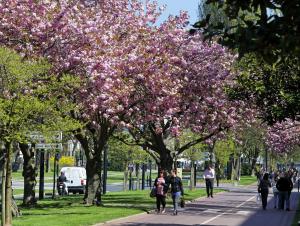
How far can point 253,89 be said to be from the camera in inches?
794

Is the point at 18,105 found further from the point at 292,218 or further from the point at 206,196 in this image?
the point at 206,196

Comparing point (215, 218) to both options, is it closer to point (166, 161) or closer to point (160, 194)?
point (160, 194)

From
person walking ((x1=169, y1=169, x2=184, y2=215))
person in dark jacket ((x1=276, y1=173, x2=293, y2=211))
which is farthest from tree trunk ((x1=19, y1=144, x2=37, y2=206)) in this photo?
person in dark jacket ((x1=276, y1=173, x2=293, y2=211))

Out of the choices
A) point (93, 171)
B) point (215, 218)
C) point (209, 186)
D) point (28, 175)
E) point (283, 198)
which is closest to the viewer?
point (215, 218)

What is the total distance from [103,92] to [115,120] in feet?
9.24

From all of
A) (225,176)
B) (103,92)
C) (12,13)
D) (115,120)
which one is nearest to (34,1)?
(12,13)

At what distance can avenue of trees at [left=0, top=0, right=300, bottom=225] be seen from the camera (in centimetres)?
1548

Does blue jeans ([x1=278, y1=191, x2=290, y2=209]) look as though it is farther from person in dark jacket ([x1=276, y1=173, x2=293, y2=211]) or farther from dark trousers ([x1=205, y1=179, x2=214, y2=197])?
dark trousers ([x1=205, y1=179, x2=214, y2=197])

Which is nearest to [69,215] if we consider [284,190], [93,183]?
[93,183]

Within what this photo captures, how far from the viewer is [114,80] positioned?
73.9 ft

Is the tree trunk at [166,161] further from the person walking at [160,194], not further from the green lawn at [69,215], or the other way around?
the person walking at [160,194]

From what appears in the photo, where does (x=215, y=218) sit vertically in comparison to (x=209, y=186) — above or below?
below

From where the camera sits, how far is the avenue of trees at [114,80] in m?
15.5

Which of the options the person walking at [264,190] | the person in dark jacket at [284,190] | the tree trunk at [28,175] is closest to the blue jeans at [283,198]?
the person in dark jacket at [284,190]
